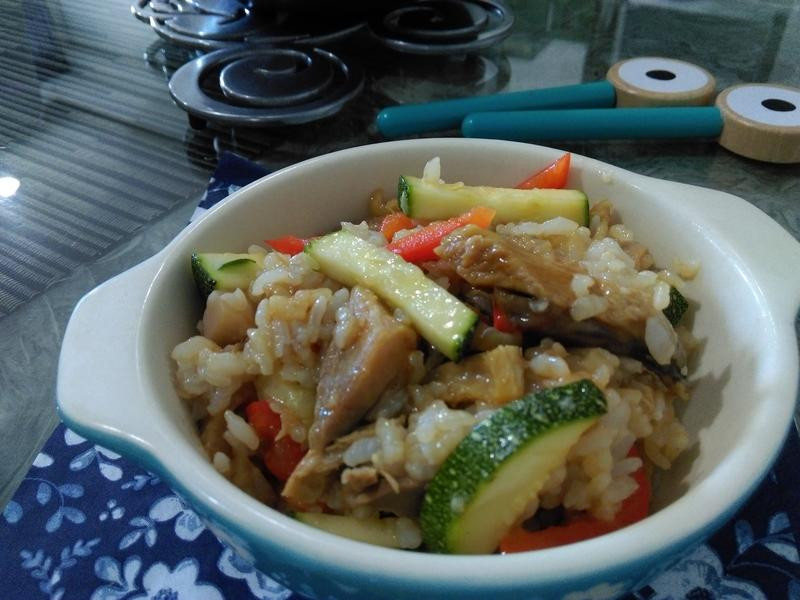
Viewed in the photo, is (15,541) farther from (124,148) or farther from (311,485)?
(124,148)

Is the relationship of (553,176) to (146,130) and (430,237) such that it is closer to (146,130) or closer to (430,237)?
(430,237)

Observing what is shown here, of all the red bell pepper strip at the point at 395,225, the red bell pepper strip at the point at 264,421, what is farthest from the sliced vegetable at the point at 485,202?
the red bell pepper strip at the point at 264,421

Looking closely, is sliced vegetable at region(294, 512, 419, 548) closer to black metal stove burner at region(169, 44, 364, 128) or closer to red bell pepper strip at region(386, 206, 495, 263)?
red bell pepper strip at region(386, 206, 495, 263)

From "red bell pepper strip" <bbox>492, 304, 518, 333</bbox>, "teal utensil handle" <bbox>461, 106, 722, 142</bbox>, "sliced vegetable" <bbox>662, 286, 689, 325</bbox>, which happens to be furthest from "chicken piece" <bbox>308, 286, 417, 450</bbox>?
"teal utensil handle" <bbox>461, 106, 722, 142</bbox>

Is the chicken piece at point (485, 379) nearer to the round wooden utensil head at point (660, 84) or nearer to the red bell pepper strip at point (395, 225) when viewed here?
the red bell pepper strip at point (395, 225)

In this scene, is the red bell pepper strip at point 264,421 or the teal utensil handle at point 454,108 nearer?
the red bell pepper strip at point 264,421

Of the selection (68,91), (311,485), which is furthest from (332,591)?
(68,91)
